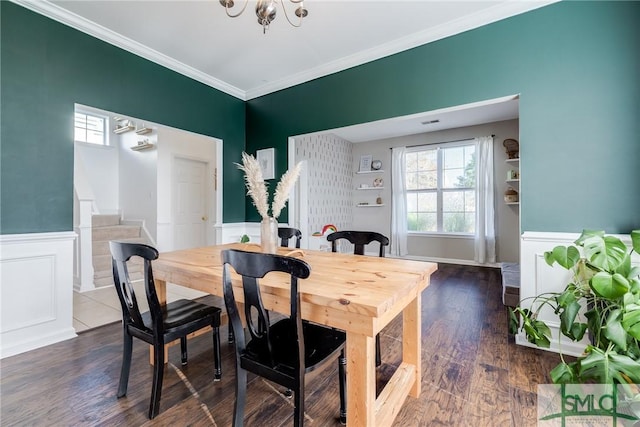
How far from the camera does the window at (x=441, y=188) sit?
530cm

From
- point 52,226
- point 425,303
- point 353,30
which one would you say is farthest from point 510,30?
point 52,226

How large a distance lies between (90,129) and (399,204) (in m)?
6.52

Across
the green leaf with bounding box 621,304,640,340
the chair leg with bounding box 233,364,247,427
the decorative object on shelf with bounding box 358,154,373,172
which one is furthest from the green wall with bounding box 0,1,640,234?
the decorative object on shelf with bounding box 358,154,373,172

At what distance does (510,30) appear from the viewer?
237cm

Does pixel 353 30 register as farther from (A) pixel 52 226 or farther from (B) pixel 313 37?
(A) pixel 52 226

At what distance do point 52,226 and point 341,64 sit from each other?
325cm

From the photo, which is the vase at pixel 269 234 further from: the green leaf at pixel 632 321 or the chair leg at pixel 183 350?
the green leaf at pixel 632 321

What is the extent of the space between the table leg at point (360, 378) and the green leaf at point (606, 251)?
4.35 ft

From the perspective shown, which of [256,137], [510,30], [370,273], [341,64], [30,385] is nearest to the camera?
[370,273]

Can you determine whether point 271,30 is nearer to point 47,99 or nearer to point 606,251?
point 47,99

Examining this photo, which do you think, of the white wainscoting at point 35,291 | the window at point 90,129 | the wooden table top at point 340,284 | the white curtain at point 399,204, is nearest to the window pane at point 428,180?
the white curtain at point 399,204

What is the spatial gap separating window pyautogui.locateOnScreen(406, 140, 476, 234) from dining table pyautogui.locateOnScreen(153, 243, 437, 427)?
428cm

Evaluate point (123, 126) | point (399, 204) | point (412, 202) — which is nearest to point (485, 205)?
point (412, 202)

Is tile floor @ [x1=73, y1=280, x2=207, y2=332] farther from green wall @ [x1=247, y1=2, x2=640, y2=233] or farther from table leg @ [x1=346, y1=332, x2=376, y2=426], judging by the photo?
green wall @ [x1=247, y1=2, x2=640, y2=233]
